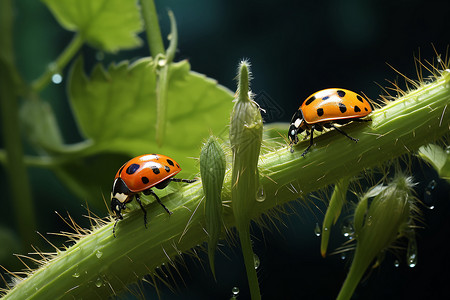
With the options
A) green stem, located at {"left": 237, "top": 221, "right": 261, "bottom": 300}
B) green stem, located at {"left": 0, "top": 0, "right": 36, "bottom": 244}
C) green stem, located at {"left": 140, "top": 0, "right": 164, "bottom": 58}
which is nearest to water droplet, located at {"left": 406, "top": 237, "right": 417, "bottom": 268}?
green stem, located at {"left": 237, "top": 221, "right": 261, "bottom": 300}

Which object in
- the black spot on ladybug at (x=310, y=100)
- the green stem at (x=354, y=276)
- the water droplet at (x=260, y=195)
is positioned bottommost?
the green stem at (x=354, y=276)

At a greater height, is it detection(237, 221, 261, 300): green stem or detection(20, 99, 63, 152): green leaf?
detection(20, 99, 63, 152): green leaf

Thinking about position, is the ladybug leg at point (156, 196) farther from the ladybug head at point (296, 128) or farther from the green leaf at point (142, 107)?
the green leaf at point (142, 107)

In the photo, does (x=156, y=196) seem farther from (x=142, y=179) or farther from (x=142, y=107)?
(x=142, y=107)

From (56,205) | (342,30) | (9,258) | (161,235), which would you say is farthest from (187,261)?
(342,30)

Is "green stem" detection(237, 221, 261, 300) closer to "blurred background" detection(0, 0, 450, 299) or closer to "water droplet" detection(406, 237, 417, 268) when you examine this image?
"water droplet" detection(406, 237, 417, 268)

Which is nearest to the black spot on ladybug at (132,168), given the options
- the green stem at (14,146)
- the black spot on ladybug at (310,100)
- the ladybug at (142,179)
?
the ladybug at (142,179)

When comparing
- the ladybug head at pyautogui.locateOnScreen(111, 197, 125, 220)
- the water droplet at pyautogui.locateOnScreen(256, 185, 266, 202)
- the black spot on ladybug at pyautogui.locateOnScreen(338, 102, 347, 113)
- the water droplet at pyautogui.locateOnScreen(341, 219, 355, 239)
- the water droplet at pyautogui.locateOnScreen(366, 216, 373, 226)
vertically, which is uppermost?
the black spot on ladybug at pyautogui.locateOnScreen(338, 102, 347, 113)
